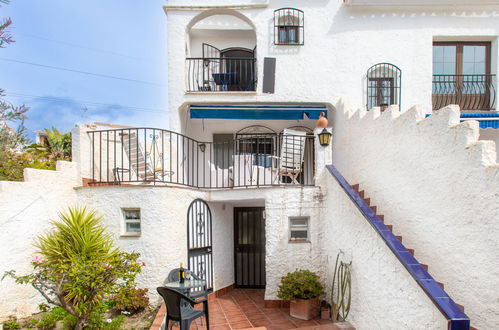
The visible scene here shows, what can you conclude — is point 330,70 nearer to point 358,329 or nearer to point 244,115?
point 244,115

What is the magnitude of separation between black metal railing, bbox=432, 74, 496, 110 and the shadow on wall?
171 cm

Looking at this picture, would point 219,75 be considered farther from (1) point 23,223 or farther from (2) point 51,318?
(2) point 51,318

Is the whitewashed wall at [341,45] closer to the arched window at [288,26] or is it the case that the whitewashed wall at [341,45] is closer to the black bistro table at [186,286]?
the arched window at [288,26]

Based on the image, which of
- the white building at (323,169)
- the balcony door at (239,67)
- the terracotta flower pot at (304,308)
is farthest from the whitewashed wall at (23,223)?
the balcony door at (239,67)

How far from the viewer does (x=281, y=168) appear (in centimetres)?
881

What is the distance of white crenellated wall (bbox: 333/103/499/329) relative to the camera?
12.8ft

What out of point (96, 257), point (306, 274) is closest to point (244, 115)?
point (306, 274)

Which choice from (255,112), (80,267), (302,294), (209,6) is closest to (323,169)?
(302,294)

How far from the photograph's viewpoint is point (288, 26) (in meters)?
10.1

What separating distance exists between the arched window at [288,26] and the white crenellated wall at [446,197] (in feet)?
15.9

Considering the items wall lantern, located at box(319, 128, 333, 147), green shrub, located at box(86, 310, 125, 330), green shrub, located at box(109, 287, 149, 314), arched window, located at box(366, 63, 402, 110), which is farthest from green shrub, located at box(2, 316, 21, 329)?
arched window, located at box(366, 63, 402, 110)

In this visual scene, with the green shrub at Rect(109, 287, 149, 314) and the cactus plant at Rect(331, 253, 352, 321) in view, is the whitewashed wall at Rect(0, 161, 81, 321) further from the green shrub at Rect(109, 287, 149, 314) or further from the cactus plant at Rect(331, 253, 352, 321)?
the cactus plant at Rect(331, 253, 352, 321)

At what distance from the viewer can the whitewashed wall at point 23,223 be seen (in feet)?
19.4

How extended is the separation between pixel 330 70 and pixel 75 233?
8760mm
